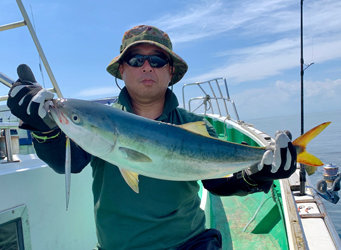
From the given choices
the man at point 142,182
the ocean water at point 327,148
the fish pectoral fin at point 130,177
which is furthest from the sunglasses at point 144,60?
the ocean water at point 327,148

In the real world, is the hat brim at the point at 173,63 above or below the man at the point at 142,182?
above

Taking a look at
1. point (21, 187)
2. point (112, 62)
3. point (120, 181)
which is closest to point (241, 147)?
point (120, 181)

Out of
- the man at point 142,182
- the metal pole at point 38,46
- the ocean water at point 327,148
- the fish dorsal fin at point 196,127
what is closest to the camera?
the man at point 142,182

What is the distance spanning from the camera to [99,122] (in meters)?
1.84

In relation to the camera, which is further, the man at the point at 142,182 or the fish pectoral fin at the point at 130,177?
the man at the point at 142,182

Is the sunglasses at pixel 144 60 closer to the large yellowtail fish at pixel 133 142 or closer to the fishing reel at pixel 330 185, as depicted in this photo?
the large yellowtail fish at pixel 133 142

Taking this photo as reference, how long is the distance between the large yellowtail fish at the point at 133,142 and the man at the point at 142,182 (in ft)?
0.64

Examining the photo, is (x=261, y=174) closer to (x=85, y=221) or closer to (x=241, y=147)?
(x=241, y=147)

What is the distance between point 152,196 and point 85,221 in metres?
1.22

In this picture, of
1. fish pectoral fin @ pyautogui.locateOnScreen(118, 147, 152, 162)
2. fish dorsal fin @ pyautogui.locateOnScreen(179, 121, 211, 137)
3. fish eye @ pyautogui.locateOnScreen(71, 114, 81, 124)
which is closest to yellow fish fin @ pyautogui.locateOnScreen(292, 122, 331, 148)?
fish dorsal fin @ pyautogui.locateOnScreen(179, 121, 211, 137)

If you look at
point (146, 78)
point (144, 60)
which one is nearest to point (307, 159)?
point (146, 78)

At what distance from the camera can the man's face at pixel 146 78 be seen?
8.02 feet

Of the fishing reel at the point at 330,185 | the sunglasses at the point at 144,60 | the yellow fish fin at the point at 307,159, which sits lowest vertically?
the fishing reel at the point at 330,185

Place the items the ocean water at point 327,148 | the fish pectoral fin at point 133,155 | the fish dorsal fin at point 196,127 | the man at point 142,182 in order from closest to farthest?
the fish pectoral fin at point 133,155, the man at point 142,182, the fish dorsal fin at point 196,127, the ocean water at point 327,148
